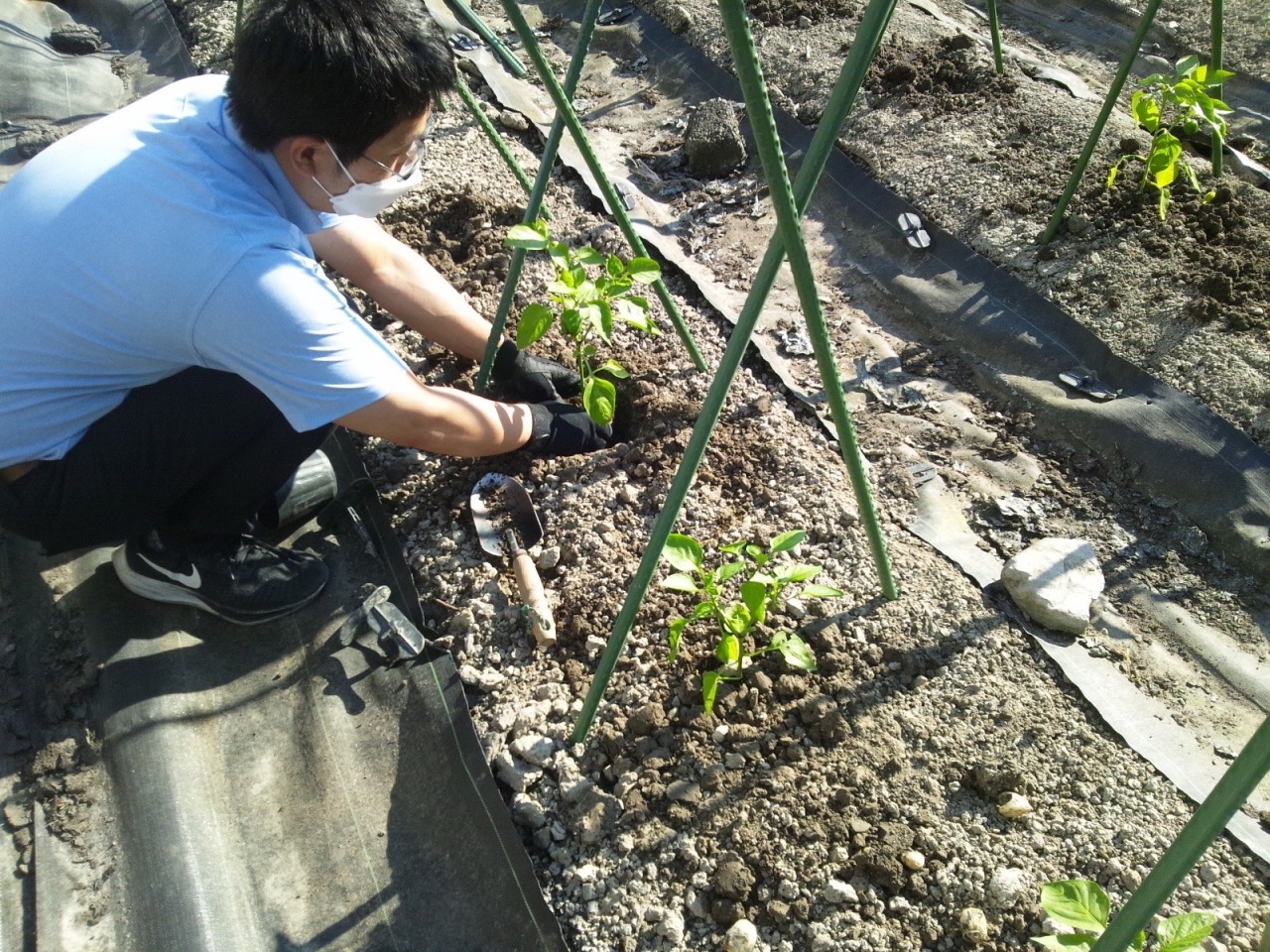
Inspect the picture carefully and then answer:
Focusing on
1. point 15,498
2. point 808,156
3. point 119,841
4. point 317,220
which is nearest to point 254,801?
point 119,841

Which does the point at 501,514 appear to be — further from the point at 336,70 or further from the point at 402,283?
the point at 336,70

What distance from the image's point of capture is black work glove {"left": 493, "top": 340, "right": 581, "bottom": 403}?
250 centimetres

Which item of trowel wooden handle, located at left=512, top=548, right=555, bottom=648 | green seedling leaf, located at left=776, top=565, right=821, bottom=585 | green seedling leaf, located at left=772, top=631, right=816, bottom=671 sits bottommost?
trowel wooden handle, located at left=512, top=548, right=555, bottom=648

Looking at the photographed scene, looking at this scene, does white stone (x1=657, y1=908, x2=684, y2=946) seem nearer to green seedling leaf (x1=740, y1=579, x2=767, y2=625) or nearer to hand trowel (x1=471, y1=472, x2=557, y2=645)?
green seedling leaf (x1=740, y1=579, x2=767, y2=625)

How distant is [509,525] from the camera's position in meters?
2.29

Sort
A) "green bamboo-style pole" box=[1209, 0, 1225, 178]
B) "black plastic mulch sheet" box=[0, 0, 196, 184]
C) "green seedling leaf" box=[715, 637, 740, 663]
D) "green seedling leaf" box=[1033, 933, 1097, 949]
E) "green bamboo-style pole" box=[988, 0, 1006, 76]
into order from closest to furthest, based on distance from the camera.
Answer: "green seedling leaf" box=[1033, 933, 1097, 949] → "green seedling leaf" box=[715, 637, 740, 663] → "green bamboo-style pole" box=[1209, 0, 1225, 178] → "green bamboo-style pole" box=[988, 0, 1006, 76] → "black plastic mulch sheet" box=[0, 0, 196, 184]

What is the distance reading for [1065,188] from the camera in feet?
9.95

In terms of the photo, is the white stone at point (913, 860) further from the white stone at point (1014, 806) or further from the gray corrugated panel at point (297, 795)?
the gray corrugated panel at point (297, 795)

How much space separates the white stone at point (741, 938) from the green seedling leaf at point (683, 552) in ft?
2.17

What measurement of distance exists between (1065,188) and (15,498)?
3.18m

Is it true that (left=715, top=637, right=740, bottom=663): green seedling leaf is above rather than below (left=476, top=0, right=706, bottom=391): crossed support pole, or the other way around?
below

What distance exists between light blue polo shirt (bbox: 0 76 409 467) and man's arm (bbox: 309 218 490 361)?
1.69 ft

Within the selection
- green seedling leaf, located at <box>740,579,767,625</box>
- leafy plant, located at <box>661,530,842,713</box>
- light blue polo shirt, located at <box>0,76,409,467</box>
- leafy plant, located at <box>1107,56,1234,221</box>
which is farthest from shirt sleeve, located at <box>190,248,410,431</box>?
leafy plant, located at <box>1107,56,1234,221</box>

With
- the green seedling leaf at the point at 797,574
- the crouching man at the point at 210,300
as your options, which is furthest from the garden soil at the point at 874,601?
the crouching man at the point at 210,300
